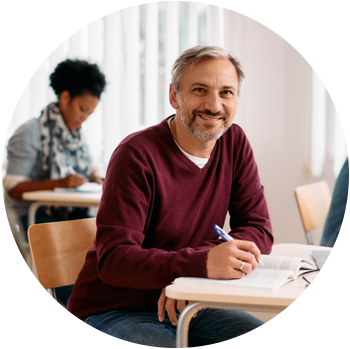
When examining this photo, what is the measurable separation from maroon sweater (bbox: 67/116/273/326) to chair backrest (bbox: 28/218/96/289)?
105 mm

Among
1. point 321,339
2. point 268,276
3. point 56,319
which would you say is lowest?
point 321,339

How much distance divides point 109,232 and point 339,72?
1933mm

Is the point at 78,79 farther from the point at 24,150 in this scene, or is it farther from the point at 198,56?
the point at 198,56

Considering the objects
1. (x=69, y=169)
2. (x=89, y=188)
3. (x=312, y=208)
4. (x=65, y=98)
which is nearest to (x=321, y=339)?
(x=312, y=208)

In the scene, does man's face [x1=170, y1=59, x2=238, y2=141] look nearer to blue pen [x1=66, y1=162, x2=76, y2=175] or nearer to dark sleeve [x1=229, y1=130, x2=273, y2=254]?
dark sleeve [x1=229, y1=130, x2=273, y2=254]

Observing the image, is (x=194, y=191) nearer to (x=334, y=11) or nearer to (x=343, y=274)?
(x=343, y=274)

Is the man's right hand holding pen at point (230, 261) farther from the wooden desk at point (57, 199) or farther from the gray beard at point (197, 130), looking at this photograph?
the wooden desk at point (57, 199)

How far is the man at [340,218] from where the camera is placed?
5.09 feet

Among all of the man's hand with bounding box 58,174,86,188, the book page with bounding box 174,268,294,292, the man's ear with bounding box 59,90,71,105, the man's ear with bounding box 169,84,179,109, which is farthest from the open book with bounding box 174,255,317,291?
the man's ear with bounding box 59,90,71,105

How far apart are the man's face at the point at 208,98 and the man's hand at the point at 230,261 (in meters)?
0.44

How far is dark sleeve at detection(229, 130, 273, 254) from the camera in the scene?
1.34 m

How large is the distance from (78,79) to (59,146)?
0.48 metres

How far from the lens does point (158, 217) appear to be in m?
1.23

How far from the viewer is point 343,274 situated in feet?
3.22
